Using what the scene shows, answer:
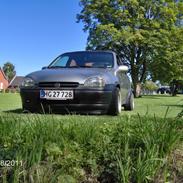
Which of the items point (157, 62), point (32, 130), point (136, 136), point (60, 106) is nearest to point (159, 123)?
point (136, 136)

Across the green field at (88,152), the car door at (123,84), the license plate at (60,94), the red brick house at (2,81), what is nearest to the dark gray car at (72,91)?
the license plate at (60,94)

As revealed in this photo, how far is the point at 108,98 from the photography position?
29.6 ft

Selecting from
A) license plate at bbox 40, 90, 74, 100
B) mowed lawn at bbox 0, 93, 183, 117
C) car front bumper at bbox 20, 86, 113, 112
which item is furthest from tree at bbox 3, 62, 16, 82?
license plate at bbox 40, 90, 74, 100

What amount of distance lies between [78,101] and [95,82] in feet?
1.62

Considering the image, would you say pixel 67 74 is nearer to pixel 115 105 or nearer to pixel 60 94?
pixel 60 94

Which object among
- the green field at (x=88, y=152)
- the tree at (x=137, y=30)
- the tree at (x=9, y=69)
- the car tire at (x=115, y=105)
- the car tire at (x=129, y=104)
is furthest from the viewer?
the tree at (x=9, y=69)

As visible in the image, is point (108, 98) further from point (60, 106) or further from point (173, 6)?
point (173, 6)

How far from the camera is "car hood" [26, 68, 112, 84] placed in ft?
28.9

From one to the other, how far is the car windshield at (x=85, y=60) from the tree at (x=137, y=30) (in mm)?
38432

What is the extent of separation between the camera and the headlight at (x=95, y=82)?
8789 mm

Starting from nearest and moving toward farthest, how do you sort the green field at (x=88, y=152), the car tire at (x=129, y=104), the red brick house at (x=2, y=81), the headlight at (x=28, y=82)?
the green field at (x=88, y=152) < the headlight at (x=28, y=82) < the car tire at (x=129, y=104) < the red brick house at (x=2, y=81)

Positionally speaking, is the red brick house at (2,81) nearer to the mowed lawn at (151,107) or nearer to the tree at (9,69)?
the tree at (9,69)

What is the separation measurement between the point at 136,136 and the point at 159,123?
449 mm

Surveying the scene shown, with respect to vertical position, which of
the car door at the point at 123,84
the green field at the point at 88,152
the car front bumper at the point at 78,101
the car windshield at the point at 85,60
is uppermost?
the car windshield at the point at 85,60
